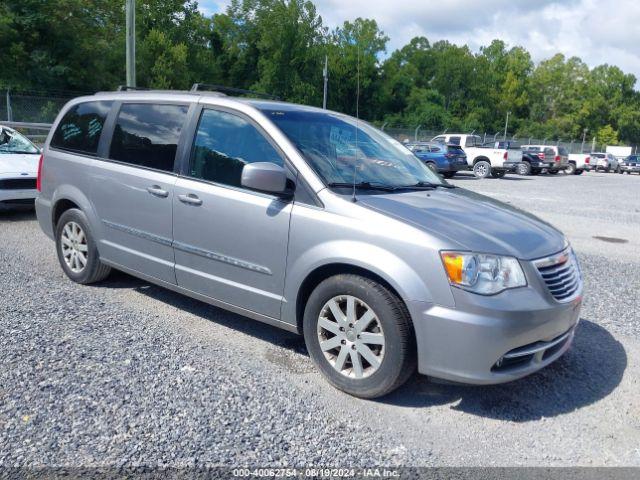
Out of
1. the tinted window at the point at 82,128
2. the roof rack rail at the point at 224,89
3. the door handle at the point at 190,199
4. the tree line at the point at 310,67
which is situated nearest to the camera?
the door handle at the point at 190,199

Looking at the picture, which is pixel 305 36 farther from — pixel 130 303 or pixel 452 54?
pixel 130 303

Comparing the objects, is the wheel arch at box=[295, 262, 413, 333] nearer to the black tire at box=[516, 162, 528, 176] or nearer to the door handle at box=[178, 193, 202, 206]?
the door handle at box=[178, 193, 202, 206]

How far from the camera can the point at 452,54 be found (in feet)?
298

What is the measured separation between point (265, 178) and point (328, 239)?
1.81 ft

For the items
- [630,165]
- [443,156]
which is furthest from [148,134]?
[630,165]

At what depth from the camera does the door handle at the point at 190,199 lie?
4090 mm

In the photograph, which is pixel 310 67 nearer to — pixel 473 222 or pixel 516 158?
pixel 516 158

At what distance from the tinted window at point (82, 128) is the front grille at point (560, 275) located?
3.91 m

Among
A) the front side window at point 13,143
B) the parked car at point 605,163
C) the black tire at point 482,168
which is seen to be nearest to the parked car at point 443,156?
the black tire at point 482,168

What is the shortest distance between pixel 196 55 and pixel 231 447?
6002 cm

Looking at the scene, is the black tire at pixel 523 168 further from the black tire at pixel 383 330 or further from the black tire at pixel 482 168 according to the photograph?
the black tire at pixel 383 330

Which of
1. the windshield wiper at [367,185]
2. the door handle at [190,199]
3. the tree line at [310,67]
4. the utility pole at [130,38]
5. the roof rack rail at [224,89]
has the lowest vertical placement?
the door handle at [190,199]

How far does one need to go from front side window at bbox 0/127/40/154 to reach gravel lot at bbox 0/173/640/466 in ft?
17.5

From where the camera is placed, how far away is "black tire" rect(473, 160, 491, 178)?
1011 inches
